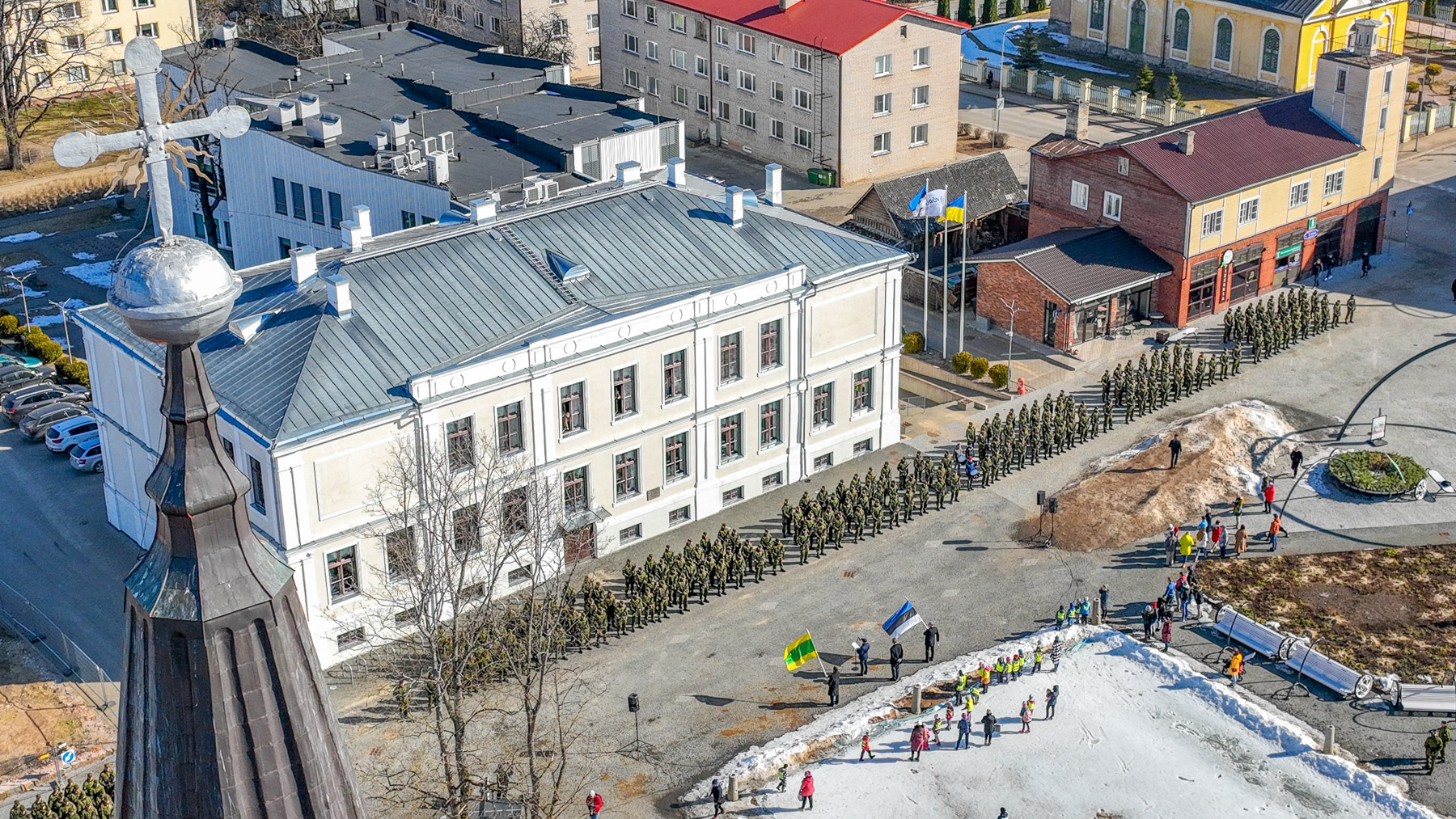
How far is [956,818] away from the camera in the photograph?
137 ft

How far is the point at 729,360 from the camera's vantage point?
5547cm

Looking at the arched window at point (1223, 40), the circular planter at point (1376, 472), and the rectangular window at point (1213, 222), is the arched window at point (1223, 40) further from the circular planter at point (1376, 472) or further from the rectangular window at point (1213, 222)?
the circular planter at point (1376, 472)

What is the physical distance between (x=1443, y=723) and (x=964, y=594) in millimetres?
14385

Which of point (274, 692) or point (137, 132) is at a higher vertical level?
point (137, 132)

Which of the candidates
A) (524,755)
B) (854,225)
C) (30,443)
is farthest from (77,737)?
(854,225)

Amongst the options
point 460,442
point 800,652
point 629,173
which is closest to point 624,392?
point 460,442

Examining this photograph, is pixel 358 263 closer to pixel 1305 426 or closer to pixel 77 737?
pixel 77 737

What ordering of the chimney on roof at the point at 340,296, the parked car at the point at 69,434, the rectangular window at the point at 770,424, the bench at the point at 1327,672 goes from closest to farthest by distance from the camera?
the bench at the point at 1327,672, the chimney on roof at the point at 340,296, the rectangular window at the point at 770,424, the parked car at the point at 69,434

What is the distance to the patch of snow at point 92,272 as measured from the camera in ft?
254

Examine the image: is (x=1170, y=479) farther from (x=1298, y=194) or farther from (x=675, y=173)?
(x=1298, y=194)

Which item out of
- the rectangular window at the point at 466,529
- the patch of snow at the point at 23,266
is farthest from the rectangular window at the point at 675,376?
the patch of snow at the point at 23,266

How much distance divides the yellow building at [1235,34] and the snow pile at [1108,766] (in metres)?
61.1

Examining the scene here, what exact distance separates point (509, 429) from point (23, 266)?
136 ft

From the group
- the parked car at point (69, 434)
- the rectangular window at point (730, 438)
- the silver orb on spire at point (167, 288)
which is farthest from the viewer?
the parked car at point (69, 434)
